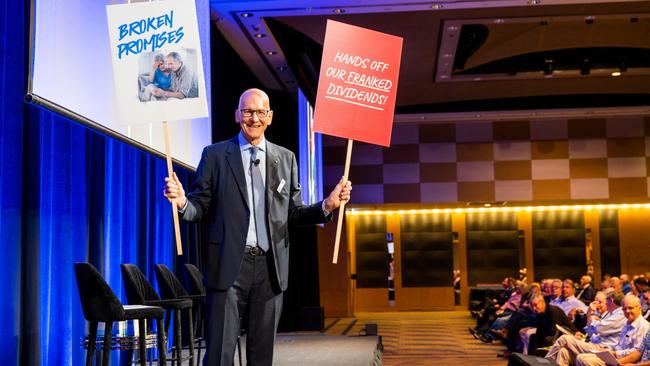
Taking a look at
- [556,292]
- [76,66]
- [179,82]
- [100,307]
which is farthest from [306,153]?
[179,82]

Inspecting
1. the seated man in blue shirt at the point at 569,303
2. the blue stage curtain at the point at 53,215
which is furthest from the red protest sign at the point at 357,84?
the seated man in blue shirt at the point at 569,303

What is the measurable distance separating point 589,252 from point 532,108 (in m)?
3.81

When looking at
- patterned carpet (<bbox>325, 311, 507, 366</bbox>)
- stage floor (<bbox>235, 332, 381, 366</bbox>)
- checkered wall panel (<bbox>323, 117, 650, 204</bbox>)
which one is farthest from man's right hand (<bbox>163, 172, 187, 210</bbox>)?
checkered wall panel (<bbox>323, 117, 650, 204</bbox>)

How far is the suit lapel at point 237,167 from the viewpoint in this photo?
104 inches

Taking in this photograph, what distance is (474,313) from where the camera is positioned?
13875 mm

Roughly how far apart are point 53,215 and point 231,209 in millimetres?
2789

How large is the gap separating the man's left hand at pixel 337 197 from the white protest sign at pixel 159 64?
60cm

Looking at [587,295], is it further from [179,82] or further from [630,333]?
[179,82]

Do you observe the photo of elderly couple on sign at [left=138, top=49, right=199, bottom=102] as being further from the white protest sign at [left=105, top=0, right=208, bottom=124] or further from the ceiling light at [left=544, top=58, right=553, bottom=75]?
the ceiling light at [left=544, top=58, right=553, bottom=75]

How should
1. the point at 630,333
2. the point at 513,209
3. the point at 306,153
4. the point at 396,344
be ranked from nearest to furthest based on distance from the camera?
the point at 630,333 → the point at 306,153 → the point at 396,344 → the point at 513,209

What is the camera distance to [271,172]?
2.72 m

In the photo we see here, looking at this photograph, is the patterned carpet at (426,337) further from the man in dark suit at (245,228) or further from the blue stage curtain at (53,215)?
the man in dark suit at (245,228)

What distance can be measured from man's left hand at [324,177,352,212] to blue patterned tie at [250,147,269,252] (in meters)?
0.26

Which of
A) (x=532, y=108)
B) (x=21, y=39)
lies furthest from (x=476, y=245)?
(x=21, y=39)
